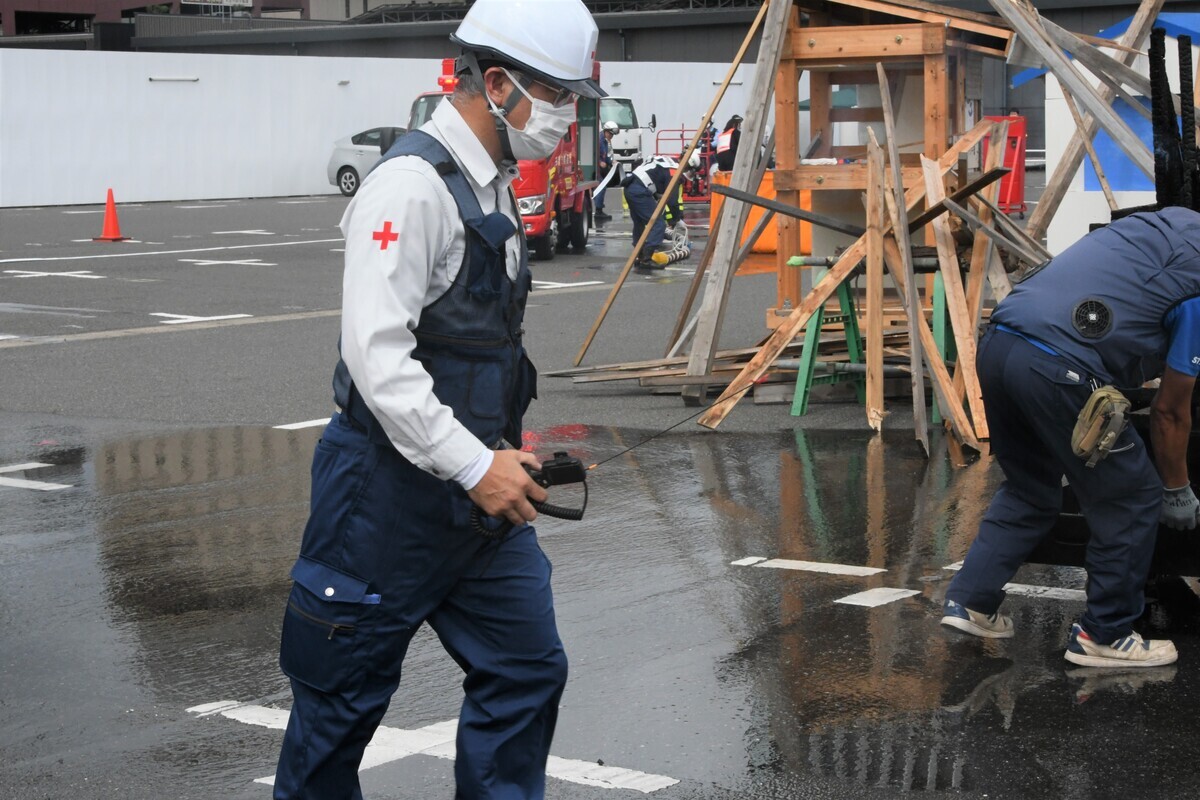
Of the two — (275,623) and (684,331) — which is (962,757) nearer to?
(275,623)

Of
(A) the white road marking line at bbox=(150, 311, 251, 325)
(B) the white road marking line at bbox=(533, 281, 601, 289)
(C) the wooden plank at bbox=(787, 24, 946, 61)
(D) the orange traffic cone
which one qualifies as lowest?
(B) the white road marking line at bbox=(533, 281, 601, 289)

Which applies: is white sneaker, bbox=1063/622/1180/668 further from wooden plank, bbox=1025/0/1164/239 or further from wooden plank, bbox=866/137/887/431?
wooden plank, bbox=1025/0/1164/239

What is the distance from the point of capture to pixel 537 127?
3355mm

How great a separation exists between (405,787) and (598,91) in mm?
1920

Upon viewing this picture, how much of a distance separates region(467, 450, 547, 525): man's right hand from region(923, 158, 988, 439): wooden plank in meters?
6.02

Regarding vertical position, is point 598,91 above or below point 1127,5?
below

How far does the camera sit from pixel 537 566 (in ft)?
11.5

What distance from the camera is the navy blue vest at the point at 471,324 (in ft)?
10.6

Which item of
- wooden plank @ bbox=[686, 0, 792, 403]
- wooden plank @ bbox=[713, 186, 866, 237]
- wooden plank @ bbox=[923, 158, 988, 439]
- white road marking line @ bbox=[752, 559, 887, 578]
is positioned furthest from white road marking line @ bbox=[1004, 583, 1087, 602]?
wooden plank @ bbox=[686, 0, 792, 403]

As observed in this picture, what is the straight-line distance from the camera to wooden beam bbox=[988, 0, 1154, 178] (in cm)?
723

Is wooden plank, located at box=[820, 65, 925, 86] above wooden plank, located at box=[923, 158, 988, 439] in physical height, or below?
above

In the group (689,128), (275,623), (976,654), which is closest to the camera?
(976,654)

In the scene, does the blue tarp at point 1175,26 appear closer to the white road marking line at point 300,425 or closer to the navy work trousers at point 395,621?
the white road marking line at point 300,425

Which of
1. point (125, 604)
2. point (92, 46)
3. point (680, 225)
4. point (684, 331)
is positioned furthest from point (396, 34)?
point (125, 604)
